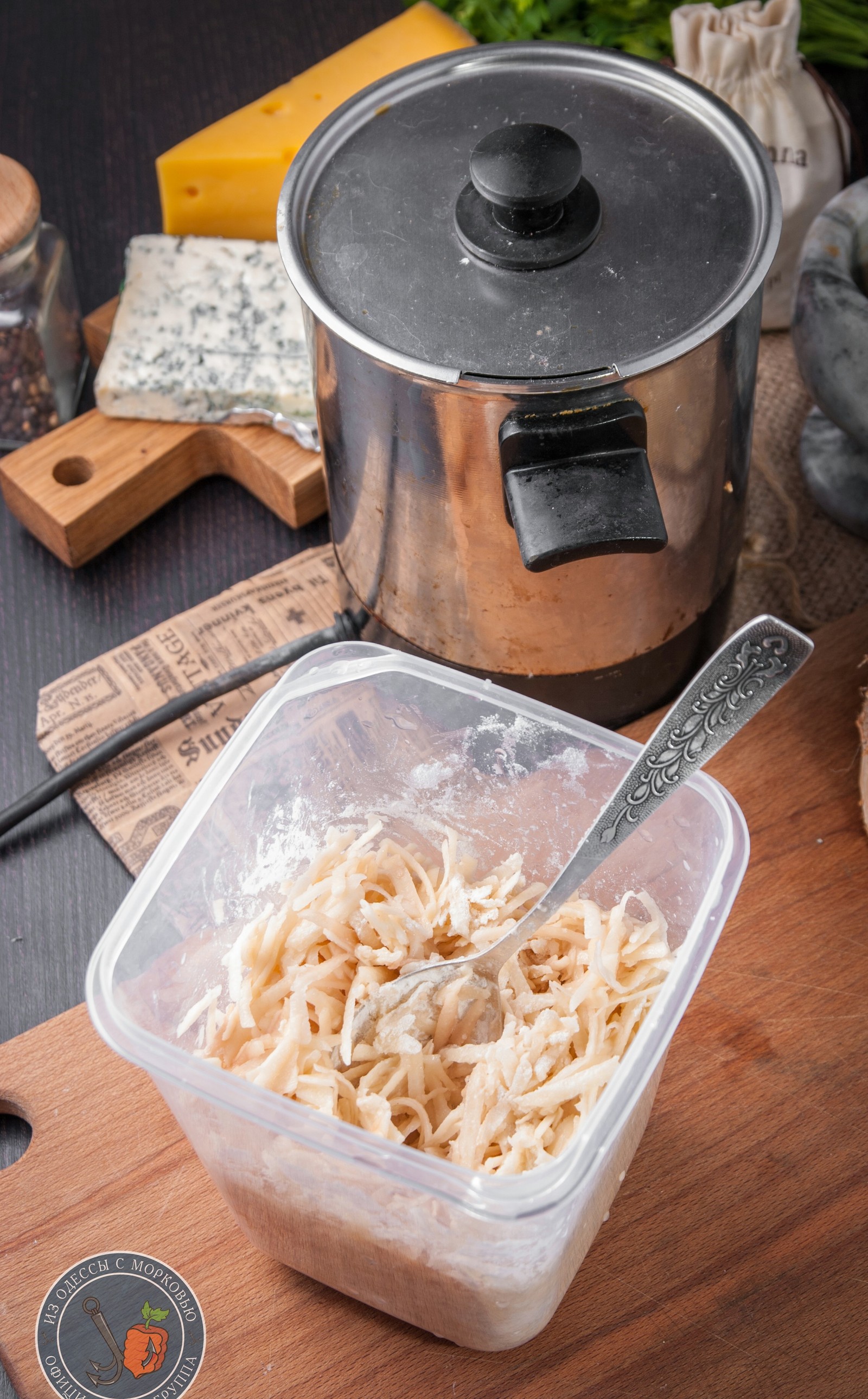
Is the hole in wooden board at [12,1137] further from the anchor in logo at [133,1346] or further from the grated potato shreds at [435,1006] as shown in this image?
the grated potato shreds at [435,1006]

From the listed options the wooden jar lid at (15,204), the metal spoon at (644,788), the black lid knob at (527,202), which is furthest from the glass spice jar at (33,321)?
the metal spoon at (644,788)

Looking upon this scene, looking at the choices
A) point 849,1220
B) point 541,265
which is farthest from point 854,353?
point 849,1220

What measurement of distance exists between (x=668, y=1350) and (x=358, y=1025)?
0.88ft

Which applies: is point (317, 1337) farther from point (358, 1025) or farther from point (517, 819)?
point (517, 819)

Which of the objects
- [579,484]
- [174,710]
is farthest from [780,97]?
[174,710]

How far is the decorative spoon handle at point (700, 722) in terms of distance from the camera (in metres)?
0.67

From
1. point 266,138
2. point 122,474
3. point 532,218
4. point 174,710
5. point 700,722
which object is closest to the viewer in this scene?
point 700,722

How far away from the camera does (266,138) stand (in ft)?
4.35

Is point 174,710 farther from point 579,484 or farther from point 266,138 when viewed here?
point 266,138

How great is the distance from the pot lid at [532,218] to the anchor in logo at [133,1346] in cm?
59

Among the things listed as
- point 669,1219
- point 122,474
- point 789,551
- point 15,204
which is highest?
point 15,204

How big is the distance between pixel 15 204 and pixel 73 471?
0.78ft

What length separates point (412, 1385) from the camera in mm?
747

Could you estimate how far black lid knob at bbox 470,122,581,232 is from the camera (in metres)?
0.77
